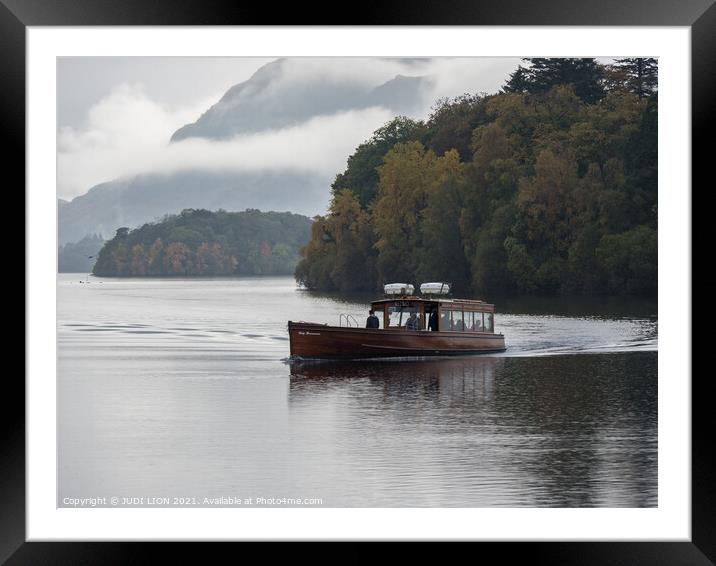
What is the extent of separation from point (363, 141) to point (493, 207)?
25406 mm

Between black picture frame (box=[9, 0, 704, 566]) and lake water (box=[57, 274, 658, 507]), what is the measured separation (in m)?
3.76

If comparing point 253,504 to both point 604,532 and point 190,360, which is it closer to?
point 604,532

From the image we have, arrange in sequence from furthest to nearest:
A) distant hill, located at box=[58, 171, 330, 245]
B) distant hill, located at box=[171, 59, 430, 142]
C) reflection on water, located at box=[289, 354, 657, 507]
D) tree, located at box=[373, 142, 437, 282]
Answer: distant hill, located at box=[171, 59, 430, 142]
distant hill, located at box=[58, 171, 330, 245]
tree, located at box=[373, 142, 437, 282]
reflection on water, located at box=[289, 354, 657, 507]

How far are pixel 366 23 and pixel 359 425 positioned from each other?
12331 millimetres

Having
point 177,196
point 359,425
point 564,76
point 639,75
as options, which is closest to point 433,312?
point 359,425

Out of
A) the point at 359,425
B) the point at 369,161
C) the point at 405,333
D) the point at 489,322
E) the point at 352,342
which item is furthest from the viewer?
the point at 369,161

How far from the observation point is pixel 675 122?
11.9m

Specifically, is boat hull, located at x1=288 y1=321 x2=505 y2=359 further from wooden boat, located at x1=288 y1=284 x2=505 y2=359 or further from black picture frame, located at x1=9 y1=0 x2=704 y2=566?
black picture frame, located at x1=9 y1=0 x2=704 y2=566

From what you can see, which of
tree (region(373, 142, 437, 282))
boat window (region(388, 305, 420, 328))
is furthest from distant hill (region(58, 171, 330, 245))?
boat window (region(388, 305, 420, 328))

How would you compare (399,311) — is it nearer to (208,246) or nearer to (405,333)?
(405,333)

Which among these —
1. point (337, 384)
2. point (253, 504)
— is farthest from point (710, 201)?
point (337, 384)

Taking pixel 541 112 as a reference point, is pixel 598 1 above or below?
below

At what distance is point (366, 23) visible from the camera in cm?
1041

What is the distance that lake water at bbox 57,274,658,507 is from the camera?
15617 mm
